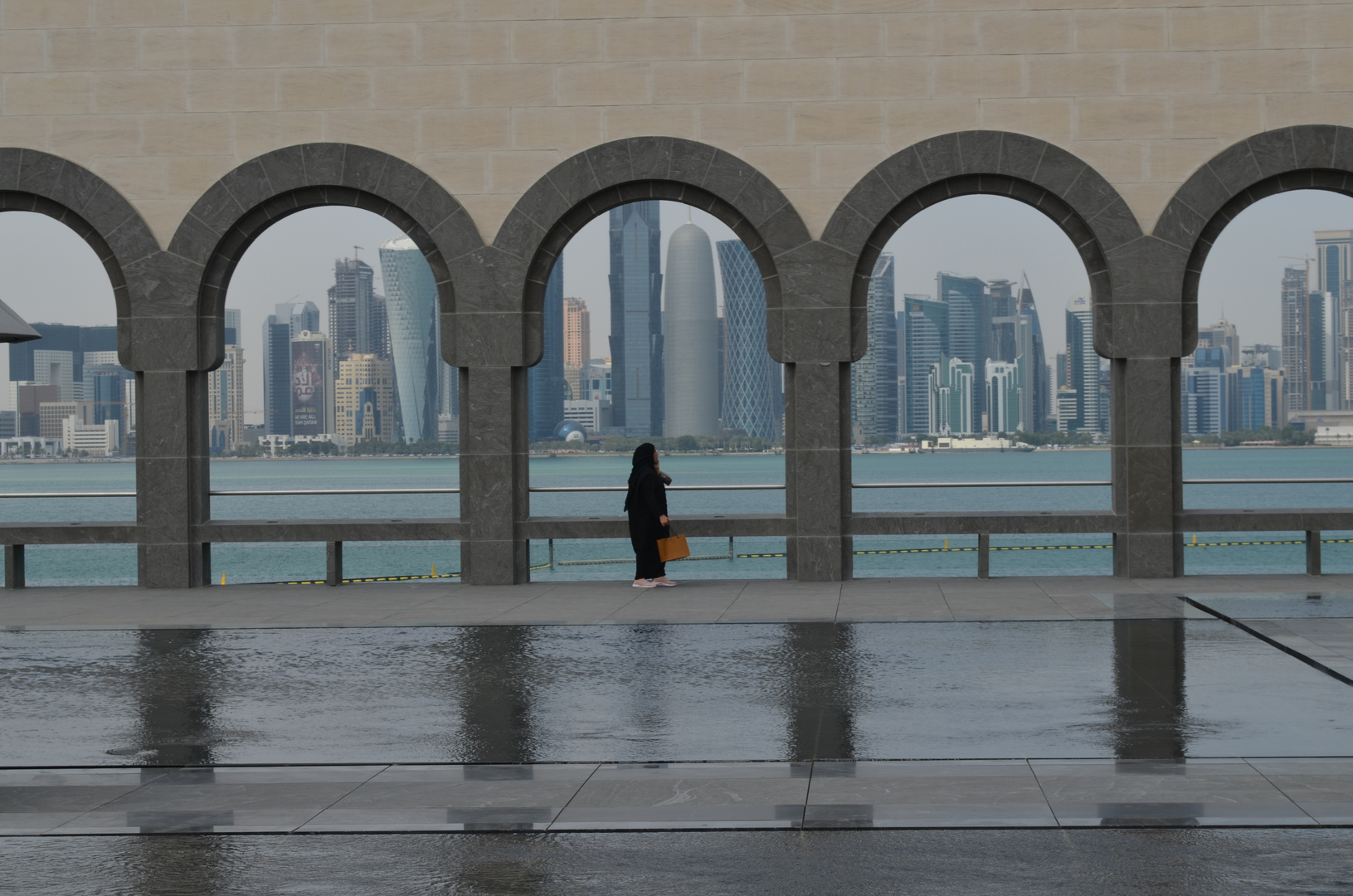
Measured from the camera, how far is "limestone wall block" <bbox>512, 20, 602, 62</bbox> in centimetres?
1572

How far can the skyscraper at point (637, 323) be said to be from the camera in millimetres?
162125

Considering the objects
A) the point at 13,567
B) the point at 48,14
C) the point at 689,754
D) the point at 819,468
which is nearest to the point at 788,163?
the point at 819,468

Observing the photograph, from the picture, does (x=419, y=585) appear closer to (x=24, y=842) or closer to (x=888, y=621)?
(x=888, y=621)

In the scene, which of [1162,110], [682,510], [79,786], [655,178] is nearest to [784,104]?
[655,178]

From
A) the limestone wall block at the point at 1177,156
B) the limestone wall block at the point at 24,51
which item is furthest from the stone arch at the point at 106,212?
the limestone wall block at the point at 1177,156

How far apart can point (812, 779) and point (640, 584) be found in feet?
28.3

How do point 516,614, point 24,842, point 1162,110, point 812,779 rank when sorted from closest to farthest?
point 24,842 → point 812,779 → point 516,614 → point 1162,110

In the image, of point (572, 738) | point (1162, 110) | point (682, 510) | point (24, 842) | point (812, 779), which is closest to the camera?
point (24, 842)

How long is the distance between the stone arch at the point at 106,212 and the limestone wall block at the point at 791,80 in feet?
23.1

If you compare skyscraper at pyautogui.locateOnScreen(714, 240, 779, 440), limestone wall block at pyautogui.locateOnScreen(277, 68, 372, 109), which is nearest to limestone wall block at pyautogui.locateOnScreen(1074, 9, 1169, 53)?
limestone wall block at pyautogui.locateOnScreen(277, 68, 372, 109)

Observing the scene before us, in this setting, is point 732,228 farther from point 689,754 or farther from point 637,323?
point 637,323

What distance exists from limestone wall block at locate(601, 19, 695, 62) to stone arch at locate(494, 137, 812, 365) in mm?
961

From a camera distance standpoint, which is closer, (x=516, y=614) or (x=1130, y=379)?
(x=516, y=614)

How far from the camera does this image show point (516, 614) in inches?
518
